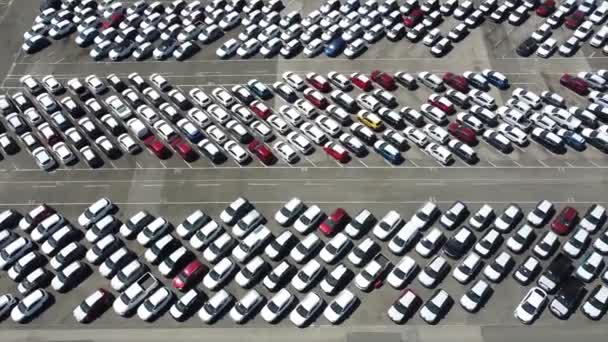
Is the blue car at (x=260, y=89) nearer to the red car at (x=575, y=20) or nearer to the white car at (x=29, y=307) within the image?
the white car at (x=29, y=307)

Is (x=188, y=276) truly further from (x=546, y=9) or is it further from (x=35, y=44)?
(x=546, y=9)

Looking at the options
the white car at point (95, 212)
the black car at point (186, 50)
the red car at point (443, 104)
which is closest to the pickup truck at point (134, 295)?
the white car at point (95, 212)

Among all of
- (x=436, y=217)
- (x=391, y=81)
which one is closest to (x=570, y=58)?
(x=391, y=81)

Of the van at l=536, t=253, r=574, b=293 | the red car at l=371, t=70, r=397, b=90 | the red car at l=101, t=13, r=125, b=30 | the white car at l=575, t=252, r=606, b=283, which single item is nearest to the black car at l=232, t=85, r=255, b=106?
the red car at l=371, t=70, r=397, b=90

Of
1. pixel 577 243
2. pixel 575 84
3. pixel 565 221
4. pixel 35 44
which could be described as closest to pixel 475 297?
pixel 577 243

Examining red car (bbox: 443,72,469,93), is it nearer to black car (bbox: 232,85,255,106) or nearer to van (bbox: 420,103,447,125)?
van (bbox: 420,103,447,125)
